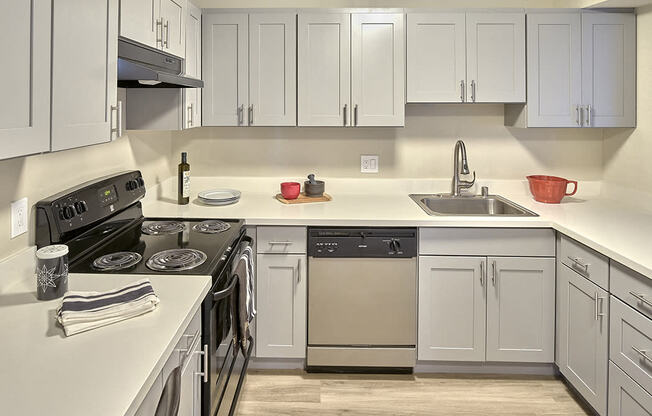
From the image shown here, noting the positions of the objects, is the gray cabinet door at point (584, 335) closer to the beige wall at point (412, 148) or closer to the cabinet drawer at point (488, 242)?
the cabinet drawer at point (488, 242)

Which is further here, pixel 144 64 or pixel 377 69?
pixel 377 69

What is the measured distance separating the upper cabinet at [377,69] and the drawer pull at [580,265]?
1.21 meters

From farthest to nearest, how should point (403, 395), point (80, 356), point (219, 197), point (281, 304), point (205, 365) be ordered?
point (219, 197)
point (281, 304)
point (403, 395)
point (205, 365)
point (80, 356)

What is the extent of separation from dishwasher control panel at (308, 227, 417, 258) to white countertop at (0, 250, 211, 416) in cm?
115

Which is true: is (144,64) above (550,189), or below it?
above

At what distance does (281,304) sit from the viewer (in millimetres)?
2709

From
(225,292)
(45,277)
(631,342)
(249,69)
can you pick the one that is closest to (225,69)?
(249,69)

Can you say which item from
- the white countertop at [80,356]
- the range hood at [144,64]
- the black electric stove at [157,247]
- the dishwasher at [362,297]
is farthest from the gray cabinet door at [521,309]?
the range hood at [144,64]

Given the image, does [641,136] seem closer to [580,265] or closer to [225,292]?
[580,265]

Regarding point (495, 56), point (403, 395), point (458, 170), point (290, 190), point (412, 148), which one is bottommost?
point (403, 395)

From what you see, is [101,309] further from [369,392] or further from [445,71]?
[445,71]

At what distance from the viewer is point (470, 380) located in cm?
275

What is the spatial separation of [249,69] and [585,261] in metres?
2.08

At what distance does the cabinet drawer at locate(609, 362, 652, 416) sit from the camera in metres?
1.83
